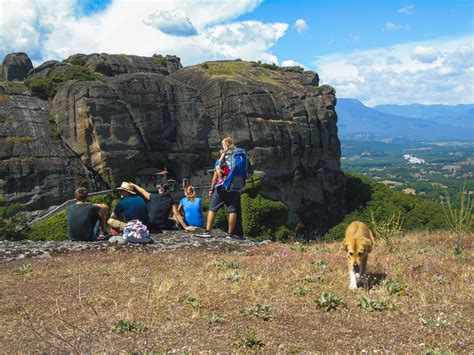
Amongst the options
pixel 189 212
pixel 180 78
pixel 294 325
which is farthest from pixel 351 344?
pixel 180 78

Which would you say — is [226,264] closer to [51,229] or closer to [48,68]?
[51,229]

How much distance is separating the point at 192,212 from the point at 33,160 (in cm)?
3869

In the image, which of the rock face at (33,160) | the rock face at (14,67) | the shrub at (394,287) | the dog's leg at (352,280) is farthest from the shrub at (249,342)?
the rock face at (14,67)

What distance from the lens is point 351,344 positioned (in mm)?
5523

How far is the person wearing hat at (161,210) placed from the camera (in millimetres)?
16406

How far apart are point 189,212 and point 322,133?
5735 cm

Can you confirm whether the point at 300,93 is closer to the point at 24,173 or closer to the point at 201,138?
the point at 201,138

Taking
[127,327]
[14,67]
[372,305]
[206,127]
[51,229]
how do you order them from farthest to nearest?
[14,67]
[206,127]
[51,229]
[372,305]
[127,327]

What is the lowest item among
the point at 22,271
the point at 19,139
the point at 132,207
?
the point at 22,271

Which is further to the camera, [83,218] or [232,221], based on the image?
[232,221]

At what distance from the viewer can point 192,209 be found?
17062 mm

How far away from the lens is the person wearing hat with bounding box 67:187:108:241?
14453 millimetres

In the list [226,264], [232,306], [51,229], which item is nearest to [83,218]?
[226,264]

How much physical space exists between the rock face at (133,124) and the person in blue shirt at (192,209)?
1501 inches
